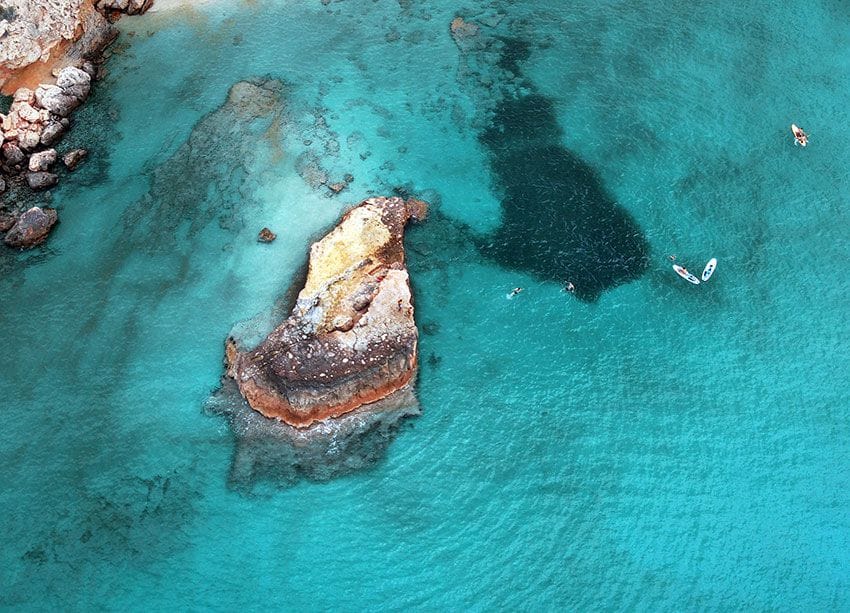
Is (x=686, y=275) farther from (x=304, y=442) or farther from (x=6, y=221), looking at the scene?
(x=6, y=221)

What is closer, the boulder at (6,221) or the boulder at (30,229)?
the boulder at (30,229)

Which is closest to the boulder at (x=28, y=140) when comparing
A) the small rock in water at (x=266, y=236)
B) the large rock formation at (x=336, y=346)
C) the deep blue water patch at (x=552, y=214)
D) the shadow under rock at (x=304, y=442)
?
the small rock in water at (x=266, y=236)

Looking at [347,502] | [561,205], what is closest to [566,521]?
[347,502]

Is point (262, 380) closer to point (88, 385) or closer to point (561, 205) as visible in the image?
point (88, 385)

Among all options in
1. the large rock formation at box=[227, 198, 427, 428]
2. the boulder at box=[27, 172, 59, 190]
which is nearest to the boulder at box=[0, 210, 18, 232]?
the boulder at box=[27, 172, 59, 190]

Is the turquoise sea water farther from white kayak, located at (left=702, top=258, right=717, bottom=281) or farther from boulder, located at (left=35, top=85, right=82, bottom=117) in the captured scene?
boulder, located at (left=35, top=85, right=82, bottom=117)

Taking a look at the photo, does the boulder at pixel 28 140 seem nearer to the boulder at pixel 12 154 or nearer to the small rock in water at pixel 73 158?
the boulder at pixel 12 154

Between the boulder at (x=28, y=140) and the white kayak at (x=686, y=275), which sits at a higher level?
the boulder at (x=28, y=140)
